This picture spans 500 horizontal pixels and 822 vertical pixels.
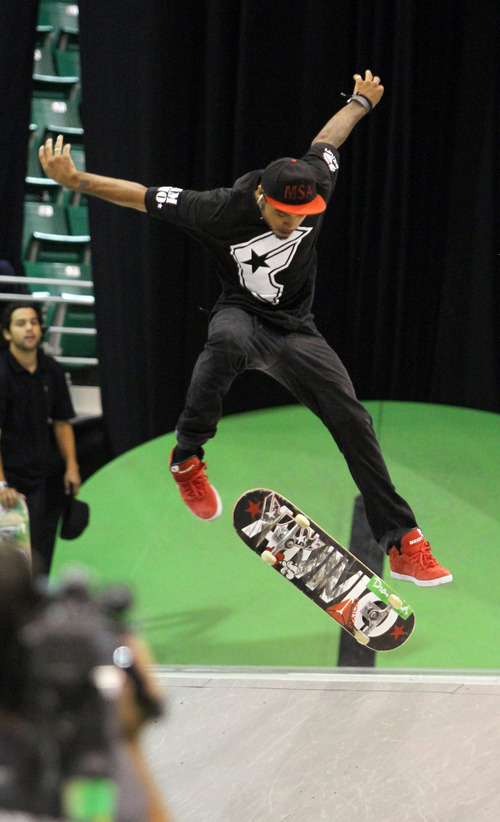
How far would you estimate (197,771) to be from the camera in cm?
317

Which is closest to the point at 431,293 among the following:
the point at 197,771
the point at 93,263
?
the point at 93,263

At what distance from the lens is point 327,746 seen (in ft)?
10.7

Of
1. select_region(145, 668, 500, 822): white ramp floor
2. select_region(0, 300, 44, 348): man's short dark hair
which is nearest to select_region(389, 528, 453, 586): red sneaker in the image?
select_region(145, 668, 500, 822): white ramp floor

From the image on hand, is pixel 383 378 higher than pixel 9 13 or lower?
lower

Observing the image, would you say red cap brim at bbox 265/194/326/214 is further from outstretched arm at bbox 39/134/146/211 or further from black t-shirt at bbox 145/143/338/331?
outstretched arm at bbox 39/134/146/211

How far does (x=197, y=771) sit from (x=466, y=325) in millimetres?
4505

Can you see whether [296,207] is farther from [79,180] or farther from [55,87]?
[55,87]

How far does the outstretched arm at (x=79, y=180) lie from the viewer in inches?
127

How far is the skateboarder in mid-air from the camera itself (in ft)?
10.9

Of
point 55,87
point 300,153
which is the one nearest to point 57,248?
point 55,87

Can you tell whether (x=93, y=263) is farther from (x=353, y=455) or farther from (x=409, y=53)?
(x=353, y=455)

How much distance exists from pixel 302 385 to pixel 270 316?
292mm

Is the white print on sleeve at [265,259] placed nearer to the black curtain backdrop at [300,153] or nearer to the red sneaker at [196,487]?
the red sneaker at [196,487]

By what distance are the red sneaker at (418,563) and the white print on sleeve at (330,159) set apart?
56.2 inches
